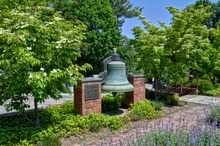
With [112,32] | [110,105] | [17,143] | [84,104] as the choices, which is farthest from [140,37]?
[112,32]

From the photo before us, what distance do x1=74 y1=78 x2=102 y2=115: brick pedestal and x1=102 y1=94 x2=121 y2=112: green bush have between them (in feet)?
3.52

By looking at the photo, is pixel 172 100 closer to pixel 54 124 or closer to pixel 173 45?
pixel 173 45

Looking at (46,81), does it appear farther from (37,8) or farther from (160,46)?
(160,46)

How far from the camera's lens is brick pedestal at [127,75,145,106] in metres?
10.9

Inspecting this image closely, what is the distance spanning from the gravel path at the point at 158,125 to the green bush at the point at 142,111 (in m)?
0.28

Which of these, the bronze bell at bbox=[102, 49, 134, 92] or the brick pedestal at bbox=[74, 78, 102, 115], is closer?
the brick pedestal at bbox=[74, 78, 102, 115]

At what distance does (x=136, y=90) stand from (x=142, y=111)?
112 centimetres

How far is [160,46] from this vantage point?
11.8 m

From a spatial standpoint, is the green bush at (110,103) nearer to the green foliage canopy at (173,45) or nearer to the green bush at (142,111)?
the green bush at (142,111)

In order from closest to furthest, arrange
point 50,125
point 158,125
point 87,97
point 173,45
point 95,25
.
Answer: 1. point 158,125
2. point 50,125
3. point 87,97
4. point 173,45
5. point 95,25

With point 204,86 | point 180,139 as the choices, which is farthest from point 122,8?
point 180,139

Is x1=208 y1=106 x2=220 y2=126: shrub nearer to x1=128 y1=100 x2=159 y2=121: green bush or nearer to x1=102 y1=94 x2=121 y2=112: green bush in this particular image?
x1=128 y1=100 x2=159 y2=121: green bush

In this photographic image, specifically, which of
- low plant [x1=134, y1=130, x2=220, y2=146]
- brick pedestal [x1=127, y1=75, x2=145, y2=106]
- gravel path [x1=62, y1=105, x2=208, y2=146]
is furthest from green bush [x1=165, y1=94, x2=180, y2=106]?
low plant [x1=134, y1=130, x2=220, y2=146]

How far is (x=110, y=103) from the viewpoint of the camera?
10.6 m
